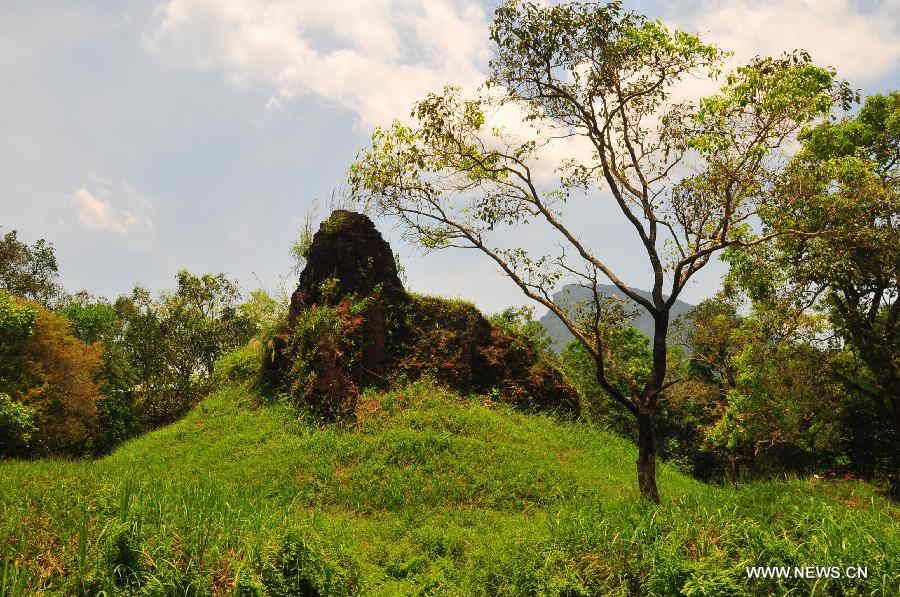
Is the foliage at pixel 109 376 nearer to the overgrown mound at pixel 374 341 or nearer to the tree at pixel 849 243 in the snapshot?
the overgrown mound at pixel 374 341

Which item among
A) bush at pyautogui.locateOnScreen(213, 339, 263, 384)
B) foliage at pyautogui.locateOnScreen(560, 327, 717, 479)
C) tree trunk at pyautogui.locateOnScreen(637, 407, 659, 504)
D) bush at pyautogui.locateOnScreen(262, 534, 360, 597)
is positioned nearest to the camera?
bush at pyautogui.locateOnScreen(262, 534, 360, 597)

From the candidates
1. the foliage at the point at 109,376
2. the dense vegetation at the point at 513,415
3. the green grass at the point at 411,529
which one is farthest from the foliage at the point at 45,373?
the green grass at the point at 411,529

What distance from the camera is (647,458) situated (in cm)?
1130

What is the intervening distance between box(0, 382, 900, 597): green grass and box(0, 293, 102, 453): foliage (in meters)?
7.36

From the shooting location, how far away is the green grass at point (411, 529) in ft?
19.6

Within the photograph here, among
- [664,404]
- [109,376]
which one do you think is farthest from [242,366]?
[664,404]

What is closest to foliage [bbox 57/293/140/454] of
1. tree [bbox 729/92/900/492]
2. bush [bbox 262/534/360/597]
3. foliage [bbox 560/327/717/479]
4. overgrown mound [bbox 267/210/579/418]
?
overgrown mound [bbox 267/210/579/418]

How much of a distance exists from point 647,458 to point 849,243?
A: 22.7ft

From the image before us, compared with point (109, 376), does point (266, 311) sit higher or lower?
higher

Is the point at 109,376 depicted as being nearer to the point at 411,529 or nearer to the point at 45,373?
the point at 45,373

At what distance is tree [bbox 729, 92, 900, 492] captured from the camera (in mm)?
12430

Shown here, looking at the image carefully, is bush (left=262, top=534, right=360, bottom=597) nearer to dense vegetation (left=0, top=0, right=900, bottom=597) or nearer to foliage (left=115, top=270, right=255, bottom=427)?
dense vegetation (left=0, top=0, right=900, bottom=597)

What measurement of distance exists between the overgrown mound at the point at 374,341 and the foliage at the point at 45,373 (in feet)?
→ 27.5

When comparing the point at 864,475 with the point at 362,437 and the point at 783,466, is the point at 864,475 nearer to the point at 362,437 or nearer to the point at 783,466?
the point at 783,466
